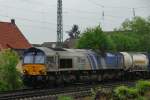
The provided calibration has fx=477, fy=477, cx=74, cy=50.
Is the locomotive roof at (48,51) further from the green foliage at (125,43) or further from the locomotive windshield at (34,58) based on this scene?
the green foliage at (125,43)

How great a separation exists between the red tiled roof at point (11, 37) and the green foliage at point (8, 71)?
2940 cm

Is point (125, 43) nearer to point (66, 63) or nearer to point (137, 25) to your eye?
point (137, 25)

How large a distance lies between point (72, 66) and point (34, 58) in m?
3.93

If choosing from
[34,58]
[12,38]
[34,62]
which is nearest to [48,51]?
[34,58]

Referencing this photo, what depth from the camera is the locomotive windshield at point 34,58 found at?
3469 cm

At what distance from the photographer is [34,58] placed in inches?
1383

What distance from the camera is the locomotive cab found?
34.3 metres

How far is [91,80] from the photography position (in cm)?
4128

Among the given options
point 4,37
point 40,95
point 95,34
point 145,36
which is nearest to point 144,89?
point 40,95

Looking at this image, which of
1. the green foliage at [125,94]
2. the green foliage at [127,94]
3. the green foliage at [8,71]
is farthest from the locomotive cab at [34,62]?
the green foliage at [125,94]

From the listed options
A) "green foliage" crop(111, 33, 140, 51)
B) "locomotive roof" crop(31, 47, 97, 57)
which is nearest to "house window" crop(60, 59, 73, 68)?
"locomotive roof" crop(31, 47, 97, 57)

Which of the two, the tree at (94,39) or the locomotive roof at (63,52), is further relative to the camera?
the tree at (94,39)

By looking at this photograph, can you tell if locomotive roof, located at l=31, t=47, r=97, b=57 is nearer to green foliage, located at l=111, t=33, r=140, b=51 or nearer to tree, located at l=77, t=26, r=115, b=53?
tree, located at l=77, t=26, r=115, b=53

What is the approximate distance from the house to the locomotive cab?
30.7m
